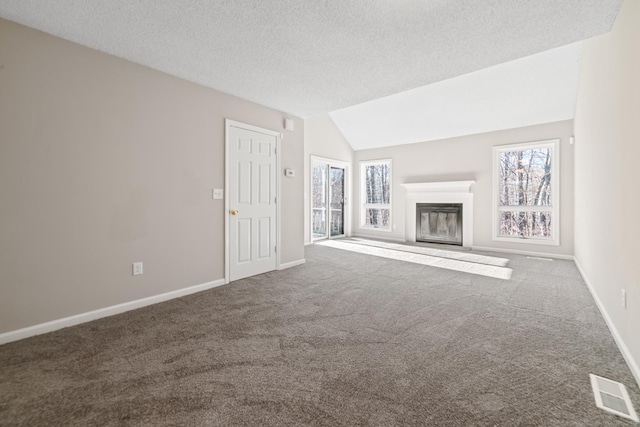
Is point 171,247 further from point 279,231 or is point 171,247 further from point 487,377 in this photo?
point 487,377

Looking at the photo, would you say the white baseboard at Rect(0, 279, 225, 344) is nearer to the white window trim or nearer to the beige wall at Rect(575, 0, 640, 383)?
the beige wall at Rect(575, 0, 640, 383)

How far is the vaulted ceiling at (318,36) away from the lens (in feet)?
6.84

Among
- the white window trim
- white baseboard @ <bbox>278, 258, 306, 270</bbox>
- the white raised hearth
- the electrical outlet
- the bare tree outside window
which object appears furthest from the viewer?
the white window trim

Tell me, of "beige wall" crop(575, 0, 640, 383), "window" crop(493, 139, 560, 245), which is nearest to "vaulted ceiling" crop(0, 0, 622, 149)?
"beige wall" crop(575, 0, 640, 383)

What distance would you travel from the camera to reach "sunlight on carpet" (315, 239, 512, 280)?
169 inches

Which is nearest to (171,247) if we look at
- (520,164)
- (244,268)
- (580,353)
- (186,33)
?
(244,268)

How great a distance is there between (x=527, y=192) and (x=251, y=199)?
5.31 m

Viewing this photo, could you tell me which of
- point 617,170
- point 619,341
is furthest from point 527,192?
point 619,341

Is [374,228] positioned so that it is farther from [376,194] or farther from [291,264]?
[291,264]

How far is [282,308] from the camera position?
9.25 ft

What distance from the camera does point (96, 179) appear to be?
8.57 ft

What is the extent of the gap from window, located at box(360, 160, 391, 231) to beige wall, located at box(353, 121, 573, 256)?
157 millimetres

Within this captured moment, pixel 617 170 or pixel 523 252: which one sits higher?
pixel 617 170

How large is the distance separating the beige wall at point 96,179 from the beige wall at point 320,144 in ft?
10.8
